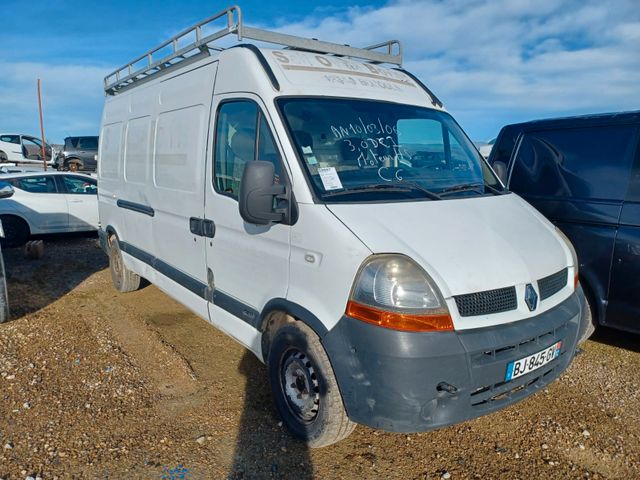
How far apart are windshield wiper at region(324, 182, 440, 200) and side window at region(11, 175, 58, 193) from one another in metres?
8.50

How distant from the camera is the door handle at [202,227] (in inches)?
146

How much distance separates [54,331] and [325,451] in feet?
11.1

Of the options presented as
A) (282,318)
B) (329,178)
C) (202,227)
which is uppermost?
(329,178)

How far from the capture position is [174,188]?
14.0 ft

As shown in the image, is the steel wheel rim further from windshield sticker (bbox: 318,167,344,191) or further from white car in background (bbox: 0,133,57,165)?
white car in background (bbox: 0,133,57,165)

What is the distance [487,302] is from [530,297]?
34 cm

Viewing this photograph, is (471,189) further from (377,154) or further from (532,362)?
(532,362)

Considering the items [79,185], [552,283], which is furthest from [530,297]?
[79,185]

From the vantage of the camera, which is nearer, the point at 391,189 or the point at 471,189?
the point at 391,189

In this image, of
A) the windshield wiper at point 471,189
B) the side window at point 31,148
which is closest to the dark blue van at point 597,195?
the windshield wiper at point 471,189

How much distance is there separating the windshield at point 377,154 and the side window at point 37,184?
26.6ft

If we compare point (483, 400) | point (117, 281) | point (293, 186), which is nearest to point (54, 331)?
point (117, 281)

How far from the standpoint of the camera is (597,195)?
165 inches

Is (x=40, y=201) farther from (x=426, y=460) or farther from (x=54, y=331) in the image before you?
(x=426, y=460)
